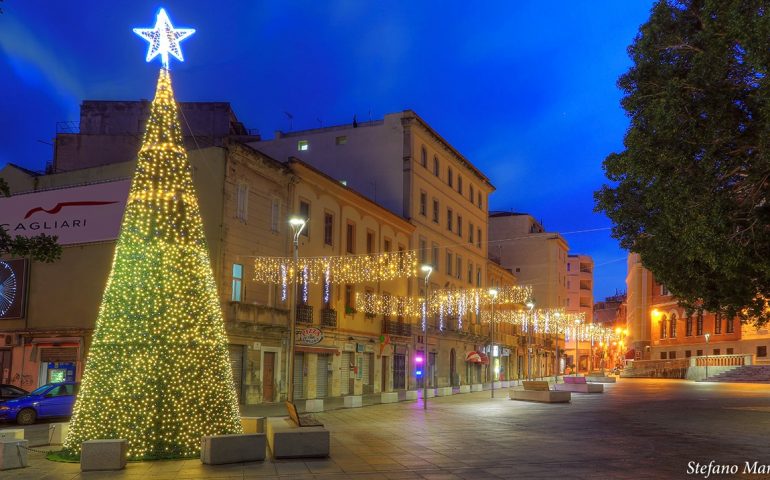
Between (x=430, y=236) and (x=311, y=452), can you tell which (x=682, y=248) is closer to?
(x=311, y=452)

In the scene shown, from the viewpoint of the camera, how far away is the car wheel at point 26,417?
24.2 meters

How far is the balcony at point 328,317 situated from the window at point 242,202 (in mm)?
7393

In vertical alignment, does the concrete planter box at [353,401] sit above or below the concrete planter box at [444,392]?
above

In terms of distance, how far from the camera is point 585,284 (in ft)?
371

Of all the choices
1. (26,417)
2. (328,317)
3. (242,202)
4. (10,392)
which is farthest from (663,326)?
(26,417)

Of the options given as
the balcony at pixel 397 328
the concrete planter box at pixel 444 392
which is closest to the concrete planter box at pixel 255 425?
the concrete planter box at pixel 444 392

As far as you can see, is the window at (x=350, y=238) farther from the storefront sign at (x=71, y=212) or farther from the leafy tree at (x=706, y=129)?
the leafy tree at (x=706, y=129)

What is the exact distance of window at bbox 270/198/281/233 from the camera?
33656 millimetres

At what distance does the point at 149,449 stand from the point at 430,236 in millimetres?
38167

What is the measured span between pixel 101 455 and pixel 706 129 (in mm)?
12893

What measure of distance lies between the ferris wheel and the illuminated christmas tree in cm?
2082

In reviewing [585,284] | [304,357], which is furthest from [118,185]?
[585,284]

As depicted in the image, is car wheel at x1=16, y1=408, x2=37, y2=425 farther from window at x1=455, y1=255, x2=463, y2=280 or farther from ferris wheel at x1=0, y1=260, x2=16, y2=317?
window at x1=455, y1=255, x2=463, y2=280

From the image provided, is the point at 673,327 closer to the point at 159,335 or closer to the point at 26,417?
the point at 26,417
